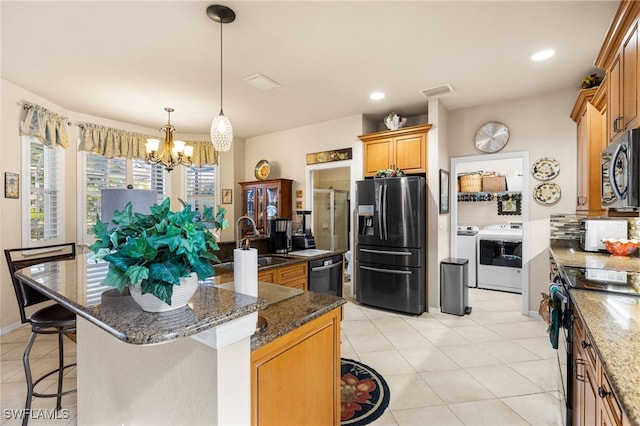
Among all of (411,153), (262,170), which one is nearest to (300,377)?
(411,153)

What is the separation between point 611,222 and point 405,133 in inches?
93.1

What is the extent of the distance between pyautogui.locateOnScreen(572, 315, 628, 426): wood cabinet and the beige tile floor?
599mm

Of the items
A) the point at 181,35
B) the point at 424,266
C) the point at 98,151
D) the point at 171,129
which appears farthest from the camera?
the point at 98,151

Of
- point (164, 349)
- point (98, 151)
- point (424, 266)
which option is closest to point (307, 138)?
point (424, 266)

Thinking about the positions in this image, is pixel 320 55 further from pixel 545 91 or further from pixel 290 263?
pixel 545 91

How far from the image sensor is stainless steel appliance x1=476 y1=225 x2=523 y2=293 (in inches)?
193

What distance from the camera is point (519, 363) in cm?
266

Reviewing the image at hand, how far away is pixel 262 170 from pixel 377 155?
7.34 ft

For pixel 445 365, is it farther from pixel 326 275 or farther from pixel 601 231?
pixel 601 231

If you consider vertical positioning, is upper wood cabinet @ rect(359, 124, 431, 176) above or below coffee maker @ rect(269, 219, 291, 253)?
above

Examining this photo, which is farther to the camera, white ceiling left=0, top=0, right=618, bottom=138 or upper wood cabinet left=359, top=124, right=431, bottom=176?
upper wood cabinet left=359, top=124, right=431, bottom=176

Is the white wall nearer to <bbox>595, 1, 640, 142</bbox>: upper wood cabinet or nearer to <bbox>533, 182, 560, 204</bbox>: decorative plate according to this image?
<bbox>533, 182, 560, 204</bbox>: decorative plate

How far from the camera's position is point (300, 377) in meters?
1.32

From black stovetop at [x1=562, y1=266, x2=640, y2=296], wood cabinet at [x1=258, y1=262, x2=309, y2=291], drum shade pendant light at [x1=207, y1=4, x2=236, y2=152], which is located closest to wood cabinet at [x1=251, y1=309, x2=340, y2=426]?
wood cabinet at [x1=258, y1=262, x2=309, y2=291]
